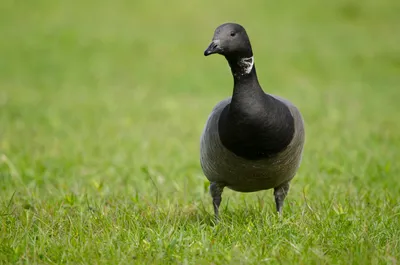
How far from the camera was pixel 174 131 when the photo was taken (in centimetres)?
1059

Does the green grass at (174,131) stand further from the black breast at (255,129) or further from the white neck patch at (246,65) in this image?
the white neck patch at (246,65)

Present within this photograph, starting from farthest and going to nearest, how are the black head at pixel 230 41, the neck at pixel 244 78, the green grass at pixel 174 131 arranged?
the neck at pixel 244 78 < the black head at pixel 230 41 < the green grass at pixel 174 131

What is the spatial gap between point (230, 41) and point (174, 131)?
644 centimetres

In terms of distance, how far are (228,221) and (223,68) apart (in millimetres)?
12688

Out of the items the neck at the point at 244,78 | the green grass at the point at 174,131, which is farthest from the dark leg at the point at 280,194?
the neck at the point at 244,78

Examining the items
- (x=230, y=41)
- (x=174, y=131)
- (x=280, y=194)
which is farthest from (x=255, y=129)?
(x=174, y=131)

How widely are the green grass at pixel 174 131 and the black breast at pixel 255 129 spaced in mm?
548

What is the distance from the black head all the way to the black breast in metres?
0.37

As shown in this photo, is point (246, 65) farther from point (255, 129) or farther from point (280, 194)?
point (280, 194)

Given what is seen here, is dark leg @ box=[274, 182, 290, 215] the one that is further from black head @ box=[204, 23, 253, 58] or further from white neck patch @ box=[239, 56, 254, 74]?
black head @ box=[204, 23, 253, 58]

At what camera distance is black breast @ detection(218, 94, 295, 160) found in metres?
4.23

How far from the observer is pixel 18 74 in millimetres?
15406

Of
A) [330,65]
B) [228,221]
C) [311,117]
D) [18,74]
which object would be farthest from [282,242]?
[330,65]

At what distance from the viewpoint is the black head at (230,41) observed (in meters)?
4.18
